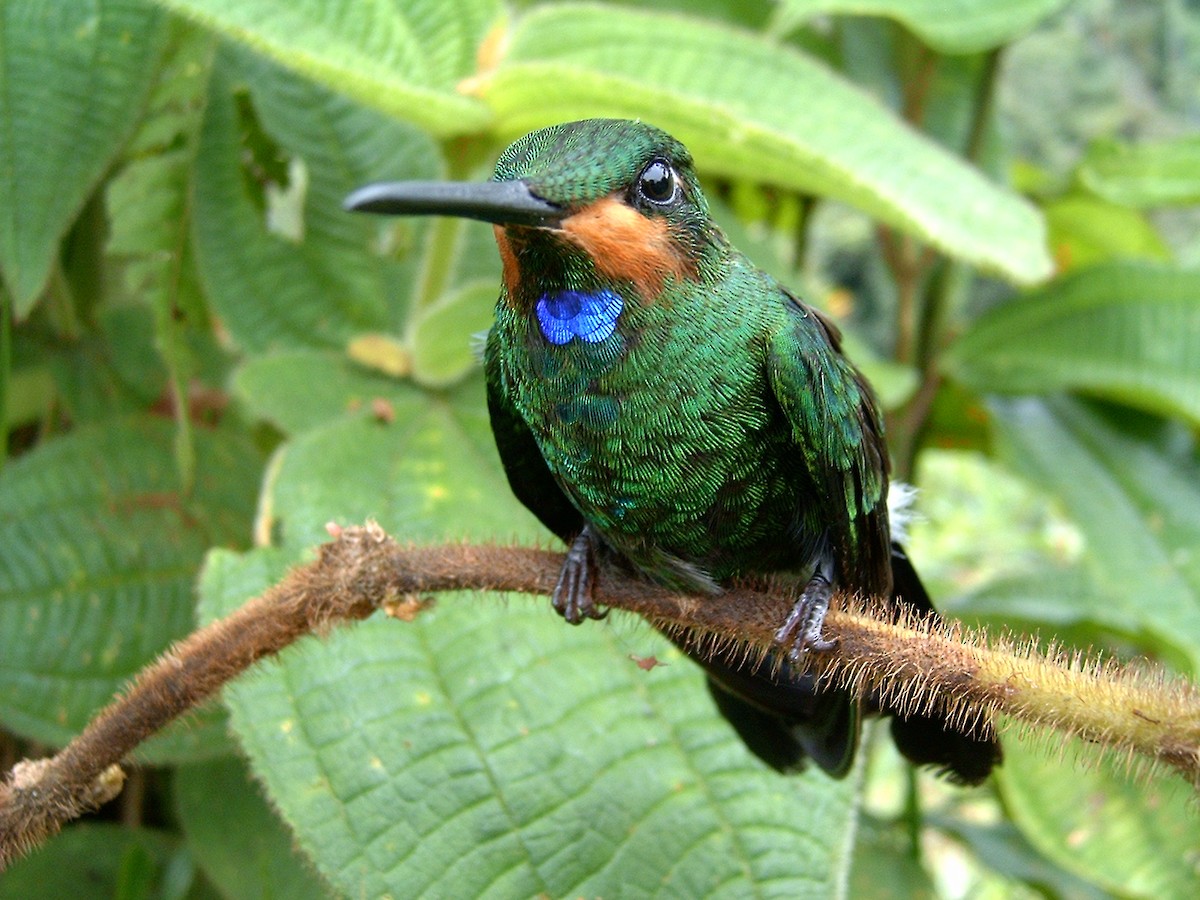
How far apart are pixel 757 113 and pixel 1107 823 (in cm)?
159

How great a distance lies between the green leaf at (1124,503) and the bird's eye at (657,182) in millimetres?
1642

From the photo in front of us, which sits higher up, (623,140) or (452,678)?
(623,140)

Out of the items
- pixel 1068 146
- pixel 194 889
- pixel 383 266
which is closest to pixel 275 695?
pixel 194 889

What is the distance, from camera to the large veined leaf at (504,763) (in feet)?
5.13

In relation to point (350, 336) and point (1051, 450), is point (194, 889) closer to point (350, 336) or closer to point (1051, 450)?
point (350, 336)

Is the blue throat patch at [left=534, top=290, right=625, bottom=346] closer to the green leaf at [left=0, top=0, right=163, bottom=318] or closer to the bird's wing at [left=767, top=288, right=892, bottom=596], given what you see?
the bird's wing at [left=767, top=288, right=892, bottom=596]

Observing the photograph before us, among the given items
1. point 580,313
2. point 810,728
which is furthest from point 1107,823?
point 580,313

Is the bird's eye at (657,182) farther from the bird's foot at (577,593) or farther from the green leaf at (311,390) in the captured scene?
the green leaf at (311,390)

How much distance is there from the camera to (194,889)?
2.22 meters

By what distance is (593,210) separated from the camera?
142 cm

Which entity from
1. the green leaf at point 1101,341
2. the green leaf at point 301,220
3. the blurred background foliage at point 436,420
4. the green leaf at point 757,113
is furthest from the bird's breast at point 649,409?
the green leaf at point 1101,341

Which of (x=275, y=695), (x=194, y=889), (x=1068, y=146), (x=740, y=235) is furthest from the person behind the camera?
(x=1068, y=146)

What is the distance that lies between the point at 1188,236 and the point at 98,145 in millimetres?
4334

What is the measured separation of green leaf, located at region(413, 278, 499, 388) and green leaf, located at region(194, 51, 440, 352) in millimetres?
264
